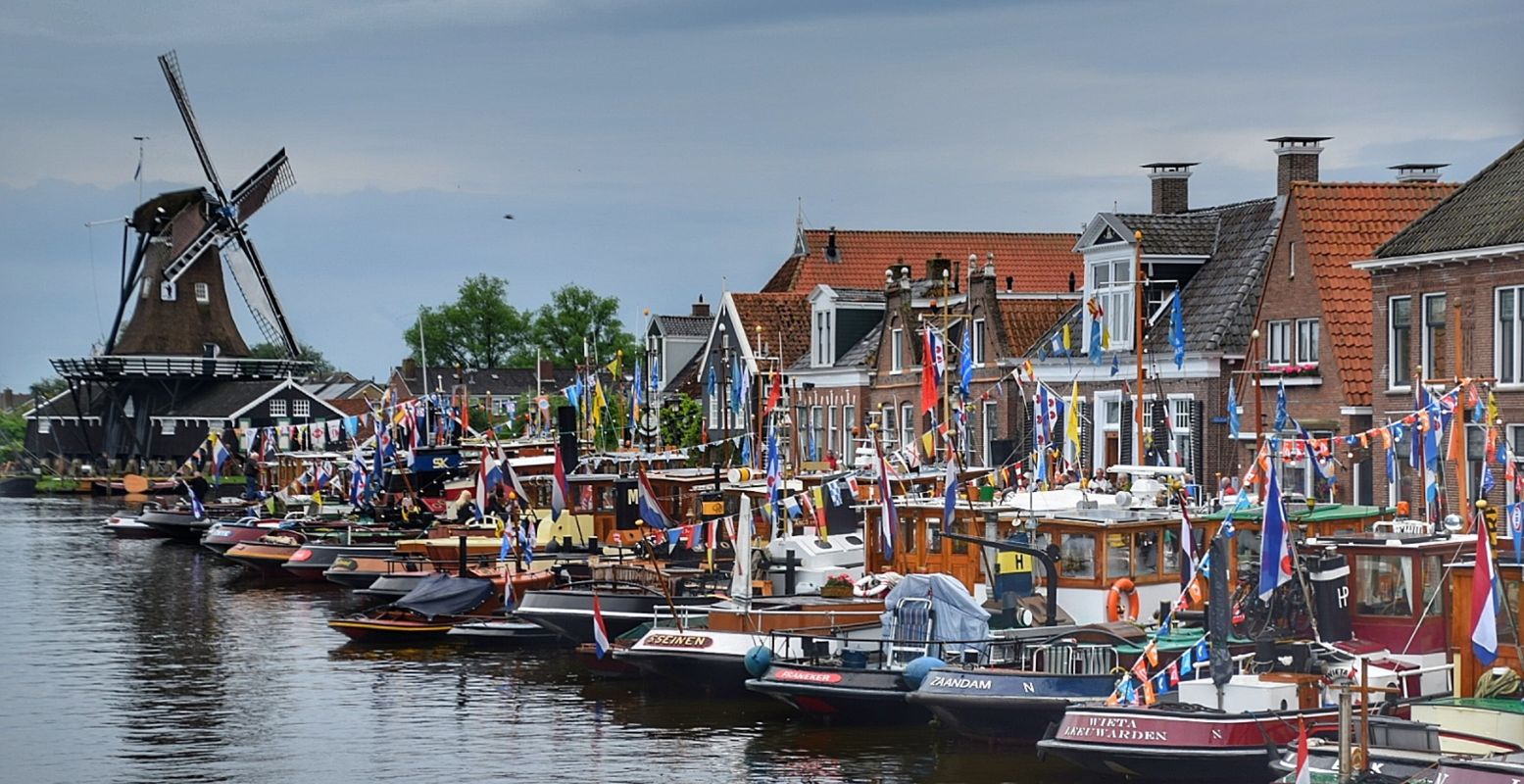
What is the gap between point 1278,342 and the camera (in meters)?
48.6

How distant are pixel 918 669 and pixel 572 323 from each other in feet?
458

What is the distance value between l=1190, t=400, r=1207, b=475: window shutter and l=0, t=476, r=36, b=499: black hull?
4008 inches

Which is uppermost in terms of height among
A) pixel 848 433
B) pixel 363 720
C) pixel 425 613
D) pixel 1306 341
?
pixel 1306 341

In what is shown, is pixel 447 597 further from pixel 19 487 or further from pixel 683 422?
pixel 19 487

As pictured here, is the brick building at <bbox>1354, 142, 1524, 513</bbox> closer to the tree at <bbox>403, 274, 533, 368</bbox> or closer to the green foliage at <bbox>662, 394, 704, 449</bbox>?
the green foliage at <bbox>662, 394, 704, 449</bbox>

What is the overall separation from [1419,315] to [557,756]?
21853 millimetres

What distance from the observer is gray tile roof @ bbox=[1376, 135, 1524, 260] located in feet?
134

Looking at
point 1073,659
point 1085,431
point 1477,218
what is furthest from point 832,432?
point 1073,659

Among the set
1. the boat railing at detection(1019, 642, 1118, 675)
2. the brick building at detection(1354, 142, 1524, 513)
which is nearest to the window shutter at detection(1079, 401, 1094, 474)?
the brick building at detection(1354, 142, 1524, 513)

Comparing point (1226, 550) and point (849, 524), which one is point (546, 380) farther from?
point (1226, 550)

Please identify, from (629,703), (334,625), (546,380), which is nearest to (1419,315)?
(629,703)

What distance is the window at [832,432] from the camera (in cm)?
7094

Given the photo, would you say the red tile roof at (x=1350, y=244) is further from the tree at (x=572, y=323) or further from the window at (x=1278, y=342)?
the tree at (x=572, y=323)

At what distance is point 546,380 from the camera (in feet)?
509
